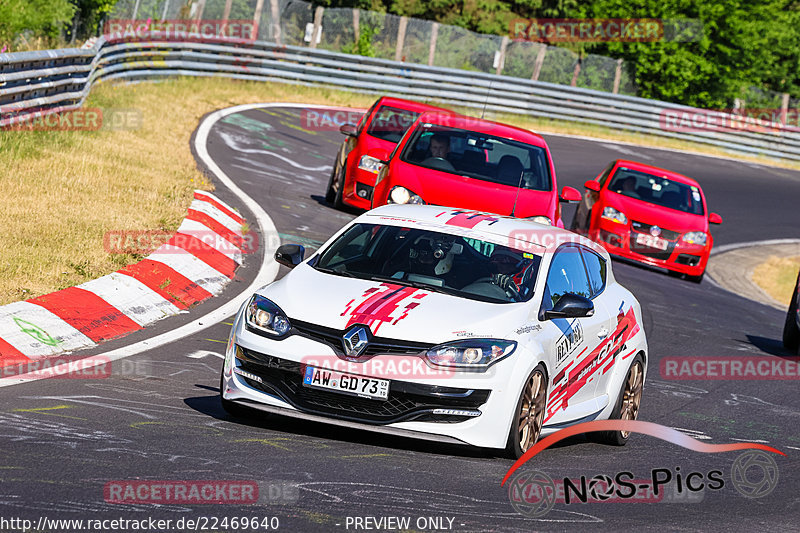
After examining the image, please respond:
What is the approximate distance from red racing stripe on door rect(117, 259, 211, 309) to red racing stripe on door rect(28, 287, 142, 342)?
0.90 metres

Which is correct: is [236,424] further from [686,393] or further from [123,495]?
[686,393]

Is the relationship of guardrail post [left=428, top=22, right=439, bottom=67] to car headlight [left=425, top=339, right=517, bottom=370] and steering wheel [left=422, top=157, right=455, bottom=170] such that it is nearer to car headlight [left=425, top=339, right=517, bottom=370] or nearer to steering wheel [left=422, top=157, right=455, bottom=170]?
steering wheel [left=422, top=157, right=455, bottom=170]

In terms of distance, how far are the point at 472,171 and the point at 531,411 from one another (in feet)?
23.1

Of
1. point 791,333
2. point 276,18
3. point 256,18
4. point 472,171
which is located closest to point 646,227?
point 791,333

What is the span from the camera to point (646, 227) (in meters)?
20.3

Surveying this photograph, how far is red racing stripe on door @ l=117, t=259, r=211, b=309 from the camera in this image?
11188 millimetres

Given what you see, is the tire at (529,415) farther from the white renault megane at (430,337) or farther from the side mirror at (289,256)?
the side mirror at (289,256)

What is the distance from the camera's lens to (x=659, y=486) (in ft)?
24.7

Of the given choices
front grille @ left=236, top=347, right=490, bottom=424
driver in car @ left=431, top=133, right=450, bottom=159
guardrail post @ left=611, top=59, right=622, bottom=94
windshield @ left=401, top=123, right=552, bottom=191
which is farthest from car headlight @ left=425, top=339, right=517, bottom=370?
guardrail post @ left=611, top=59, right=622, bottom=94

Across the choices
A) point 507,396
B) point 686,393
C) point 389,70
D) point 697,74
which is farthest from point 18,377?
point 697,74

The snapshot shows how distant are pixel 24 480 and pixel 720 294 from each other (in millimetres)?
15672

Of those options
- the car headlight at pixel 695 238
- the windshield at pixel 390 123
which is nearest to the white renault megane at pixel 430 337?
the windshield at pixel 390 123

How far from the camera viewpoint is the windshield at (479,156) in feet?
47.1

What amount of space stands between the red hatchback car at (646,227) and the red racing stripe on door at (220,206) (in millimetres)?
6979
